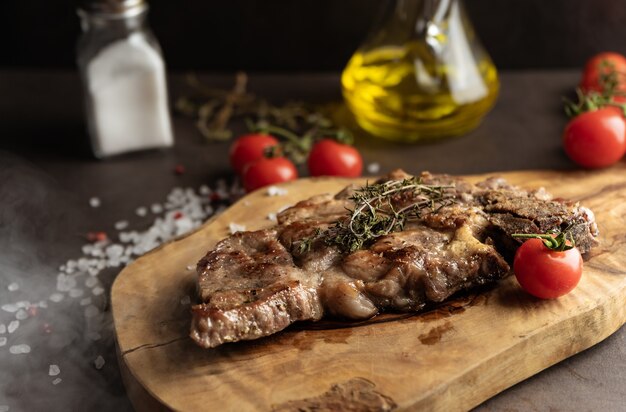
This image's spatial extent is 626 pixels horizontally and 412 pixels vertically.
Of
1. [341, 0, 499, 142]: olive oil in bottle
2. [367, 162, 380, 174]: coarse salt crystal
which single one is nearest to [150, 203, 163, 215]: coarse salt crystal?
[367, 162, 380, 174]: coarse salt crystal

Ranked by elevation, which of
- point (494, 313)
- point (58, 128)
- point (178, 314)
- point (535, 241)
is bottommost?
point (58, 128)

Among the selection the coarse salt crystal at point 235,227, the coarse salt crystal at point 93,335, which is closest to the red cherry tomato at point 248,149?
the coarse salt crystal at point 235,227

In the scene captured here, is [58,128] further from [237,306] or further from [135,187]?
[237,306]

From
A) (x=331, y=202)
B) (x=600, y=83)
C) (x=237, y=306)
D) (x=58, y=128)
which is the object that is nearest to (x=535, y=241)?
(x=331, y=202)

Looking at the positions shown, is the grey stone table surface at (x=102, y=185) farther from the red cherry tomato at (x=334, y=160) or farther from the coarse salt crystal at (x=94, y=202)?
the red cherry tomato at (x=334, y=160)

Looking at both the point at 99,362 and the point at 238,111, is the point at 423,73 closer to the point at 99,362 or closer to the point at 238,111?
the point at 238,111

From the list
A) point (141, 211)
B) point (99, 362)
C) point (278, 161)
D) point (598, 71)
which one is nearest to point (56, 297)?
point (99, 362)
